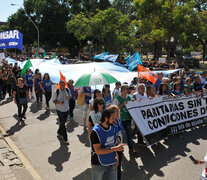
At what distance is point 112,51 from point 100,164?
28.3 m

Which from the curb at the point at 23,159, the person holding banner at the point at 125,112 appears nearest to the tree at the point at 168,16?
the person holding banner at the point at 125,112

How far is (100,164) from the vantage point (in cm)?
353

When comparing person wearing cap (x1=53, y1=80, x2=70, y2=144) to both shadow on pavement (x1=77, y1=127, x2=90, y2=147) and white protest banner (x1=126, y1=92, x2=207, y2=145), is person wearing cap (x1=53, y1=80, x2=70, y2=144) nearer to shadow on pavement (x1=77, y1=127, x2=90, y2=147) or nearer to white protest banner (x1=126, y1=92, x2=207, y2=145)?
shadow on pavement (x1=77, y1=127, x2=90, y2=147)

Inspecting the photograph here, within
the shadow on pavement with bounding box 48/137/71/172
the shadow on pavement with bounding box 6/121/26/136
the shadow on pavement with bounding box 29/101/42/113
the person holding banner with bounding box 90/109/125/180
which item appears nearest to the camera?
the person holding banner with bounding box 90/109/125/180

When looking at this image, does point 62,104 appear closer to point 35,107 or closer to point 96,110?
point 96,110

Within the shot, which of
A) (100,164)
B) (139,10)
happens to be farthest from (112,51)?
A: (100,164)

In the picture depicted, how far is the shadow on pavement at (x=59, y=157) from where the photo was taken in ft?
18.4

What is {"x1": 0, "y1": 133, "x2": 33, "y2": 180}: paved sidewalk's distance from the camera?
5.01 m

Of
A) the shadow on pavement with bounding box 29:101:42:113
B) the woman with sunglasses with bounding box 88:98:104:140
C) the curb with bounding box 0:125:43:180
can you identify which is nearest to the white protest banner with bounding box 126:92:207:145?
the woman with sunglasses with bounding box 88:98:104:140

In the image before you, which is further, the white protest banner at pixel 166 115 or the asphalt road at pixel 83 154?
the white protest banner at pixel 166 115

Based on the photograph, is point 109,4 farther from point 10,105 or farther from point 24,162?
point 24,162

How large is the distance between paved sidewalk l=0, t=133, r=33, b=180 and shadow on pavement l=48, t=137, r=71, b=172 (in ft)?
2.16

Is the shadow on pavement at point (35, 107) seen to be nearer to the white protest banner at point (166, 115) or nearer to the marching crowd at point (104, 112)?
the marching crowd at point (104, 112)

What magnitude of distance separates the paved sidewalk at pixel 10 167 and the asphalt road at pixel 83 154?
0.31 metres
